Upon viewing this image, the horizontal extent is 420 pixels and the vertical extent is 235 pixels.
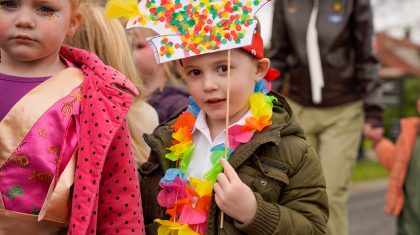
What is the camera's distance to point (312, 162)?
2.45m

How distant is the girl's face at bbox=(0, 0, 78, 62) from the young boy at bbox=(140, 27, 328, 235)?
1.63 feet

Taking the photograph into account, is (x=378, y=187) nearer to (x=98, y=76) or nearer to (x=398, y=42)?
(x=98, y=76)

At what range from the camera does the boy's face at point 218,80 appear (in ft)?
7.91

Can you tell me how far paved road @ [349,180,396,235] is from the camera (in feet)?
27.6

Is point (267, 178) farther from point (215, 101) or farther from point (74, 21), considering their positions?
point (74, 21)

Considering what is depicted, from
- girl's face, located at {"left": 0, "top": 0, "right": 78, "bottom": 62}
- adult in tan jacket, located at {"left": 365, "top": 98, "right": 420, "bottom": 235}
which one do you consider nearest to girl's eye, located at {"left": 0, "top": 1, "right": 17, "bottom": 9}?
girl's face, located at {"left": 0, "top": 0, "right": 78, "bottom": 62}

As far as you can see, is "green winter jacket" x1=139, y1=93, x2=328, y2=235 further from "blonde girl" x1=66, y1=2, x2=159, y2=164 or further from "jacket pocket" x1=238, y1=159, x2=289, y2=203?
"blonde girl" x1=66, y1=2, x2=159, y2=164

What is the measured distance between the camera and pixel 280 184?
7.84ft

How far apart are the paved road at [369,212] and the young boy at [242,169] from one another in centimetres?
591

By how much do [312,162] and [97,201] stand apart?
2.57 ft

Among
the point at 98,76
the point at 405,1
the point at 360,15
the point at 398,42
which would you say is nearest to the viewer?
the point at 98,76

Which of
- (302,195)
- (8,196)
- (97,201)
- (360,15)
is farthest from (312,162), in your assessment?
(360,15)

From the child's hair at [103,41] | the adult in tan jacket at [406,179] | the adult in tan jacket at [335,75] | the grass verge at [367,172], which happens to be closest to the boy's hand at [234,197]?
the child's hair at [103,41]

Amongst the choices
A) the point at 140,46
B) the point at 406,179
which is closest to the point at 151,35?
the point at 140,46
